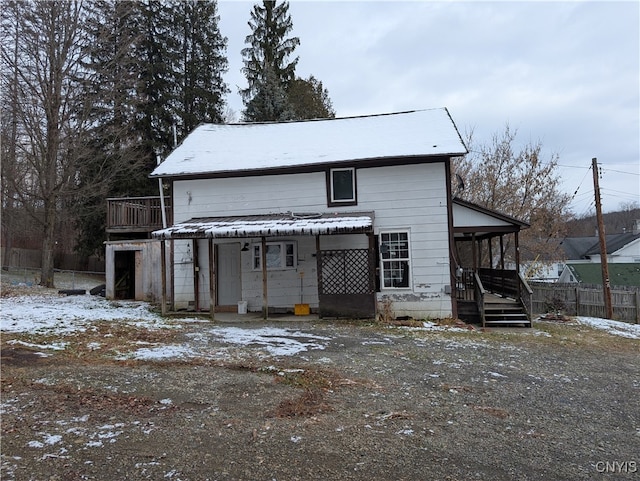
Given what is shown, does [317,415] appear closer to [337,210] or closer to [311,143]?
[337,210]

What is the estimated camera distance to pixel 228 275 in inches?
533

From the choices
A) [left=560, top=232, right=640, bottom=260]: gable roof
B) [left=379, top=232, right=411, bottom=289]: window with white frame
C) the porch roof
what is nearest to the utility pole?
the porch roof

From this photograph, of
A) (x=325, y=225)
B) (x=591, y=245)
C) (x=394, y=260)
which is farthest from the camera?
(x=591, y=245)

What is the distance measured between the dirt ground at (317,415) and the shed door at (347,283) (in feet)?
11.3

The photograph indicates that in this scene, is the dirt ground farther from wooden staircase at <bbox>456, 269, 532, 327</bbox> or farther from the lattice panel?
wooden staircase at <bbox>456, 269, 532, 327</bbox>

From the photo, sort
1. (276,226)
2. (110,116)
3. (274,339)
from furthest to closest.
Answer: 1. (110,116)
2. (276,226)
3. (274,339)

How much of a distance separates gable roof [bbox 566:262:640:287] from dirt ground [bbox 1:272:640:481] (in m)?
20.6

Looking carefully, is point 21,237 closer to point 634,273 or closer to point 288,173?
point 288,173

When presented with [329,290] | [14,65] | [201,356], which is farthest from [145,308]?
[14,65]

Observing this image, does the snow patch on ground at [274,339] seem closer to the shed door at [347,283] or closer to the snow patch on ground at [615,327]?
the shed door at [347,283]

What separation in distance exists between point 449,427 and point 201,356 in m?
4.45

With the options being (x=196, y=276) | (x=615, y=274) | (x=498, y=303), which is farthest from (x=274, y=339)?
(x=615, y=274)

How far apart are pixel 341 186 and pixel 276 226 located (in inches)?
110

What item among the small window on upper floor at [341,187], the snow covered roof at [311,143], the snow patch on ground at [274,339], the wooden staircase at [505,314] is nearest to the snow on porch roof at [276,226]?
the small window on upper floor at [341,187]
